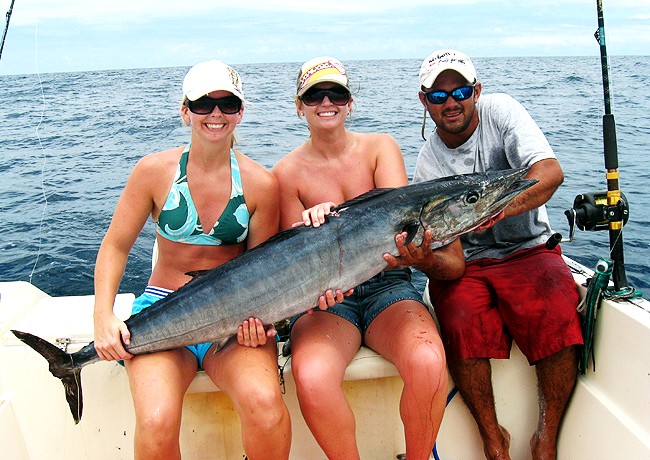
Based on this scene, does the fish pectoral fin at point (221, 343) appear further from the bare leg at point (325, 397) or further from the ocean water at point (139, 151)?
the ocean water at point (139, 151)

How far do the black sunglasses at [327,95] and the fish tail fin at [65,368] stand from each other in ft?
5.28

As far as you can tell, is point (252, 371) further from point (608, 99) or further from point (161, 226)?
point (608, 99)

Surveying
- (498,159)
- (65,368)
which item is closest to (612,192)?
(498,159)

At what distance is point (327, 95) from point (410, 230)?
0.84 m

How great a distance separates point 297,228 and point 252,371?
0.63 metres

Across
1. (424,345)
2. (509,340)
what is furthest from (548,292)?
(424,345)

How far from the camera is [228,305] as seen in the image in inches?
101

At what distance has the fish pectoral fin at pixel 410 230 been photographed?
260 cm

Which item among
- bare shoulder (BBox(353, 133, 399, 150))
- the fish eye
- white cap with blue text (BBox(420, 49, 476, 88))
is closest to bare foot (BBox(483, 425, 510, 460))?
the fish eye

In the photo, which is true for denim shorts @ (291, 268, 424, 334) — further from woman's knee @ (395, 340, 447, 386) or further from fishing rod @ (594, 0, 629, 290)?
fishing rod @ (594, 0, 629, 290)

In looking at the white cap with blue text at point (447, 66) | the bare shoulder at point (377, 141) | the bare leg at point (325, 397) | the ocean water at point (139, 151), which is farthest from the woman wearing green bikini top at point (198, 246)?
the white cap with blue text at point (447, 66)

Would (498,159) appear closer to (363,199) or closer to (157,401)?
(363,199)

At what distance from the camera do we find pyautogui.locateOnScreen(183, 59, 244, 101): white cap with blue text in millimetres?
2701

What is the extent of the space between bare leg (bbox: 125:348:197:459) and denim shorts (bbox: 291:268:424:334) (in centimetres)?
66
